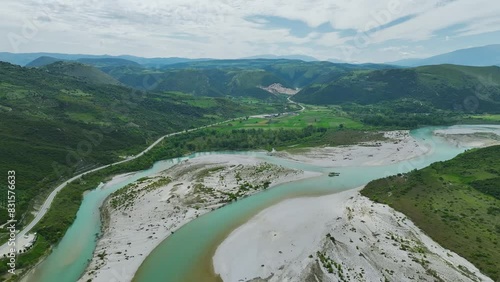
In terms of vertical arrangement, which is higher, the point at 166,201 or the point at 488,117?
the point at 488,117

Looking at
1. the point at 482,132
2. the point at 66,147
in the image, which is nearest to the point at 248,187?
the point at 66,147

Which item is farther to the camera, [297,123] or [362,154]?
[297,123]

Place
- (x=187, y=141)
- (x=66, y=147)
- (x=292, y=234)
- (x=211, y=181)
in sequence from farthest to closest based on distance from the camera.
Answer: (x=187, y=141) < (x=66, y=147) < (x=211, y=181) < (x=292, y=234)

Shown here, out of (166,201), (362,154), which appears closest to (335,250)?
(166,201)

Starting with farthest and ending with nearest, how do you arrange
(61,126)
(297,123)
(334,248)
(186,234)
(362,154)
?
(297,123) < (61,126) < (362,154) < (186,234) < (334,248)

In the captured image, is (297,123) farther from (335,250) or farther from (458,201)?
(335,250)

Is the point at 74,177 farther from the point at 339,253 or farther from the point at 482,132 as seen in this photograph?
the point at 482,132
